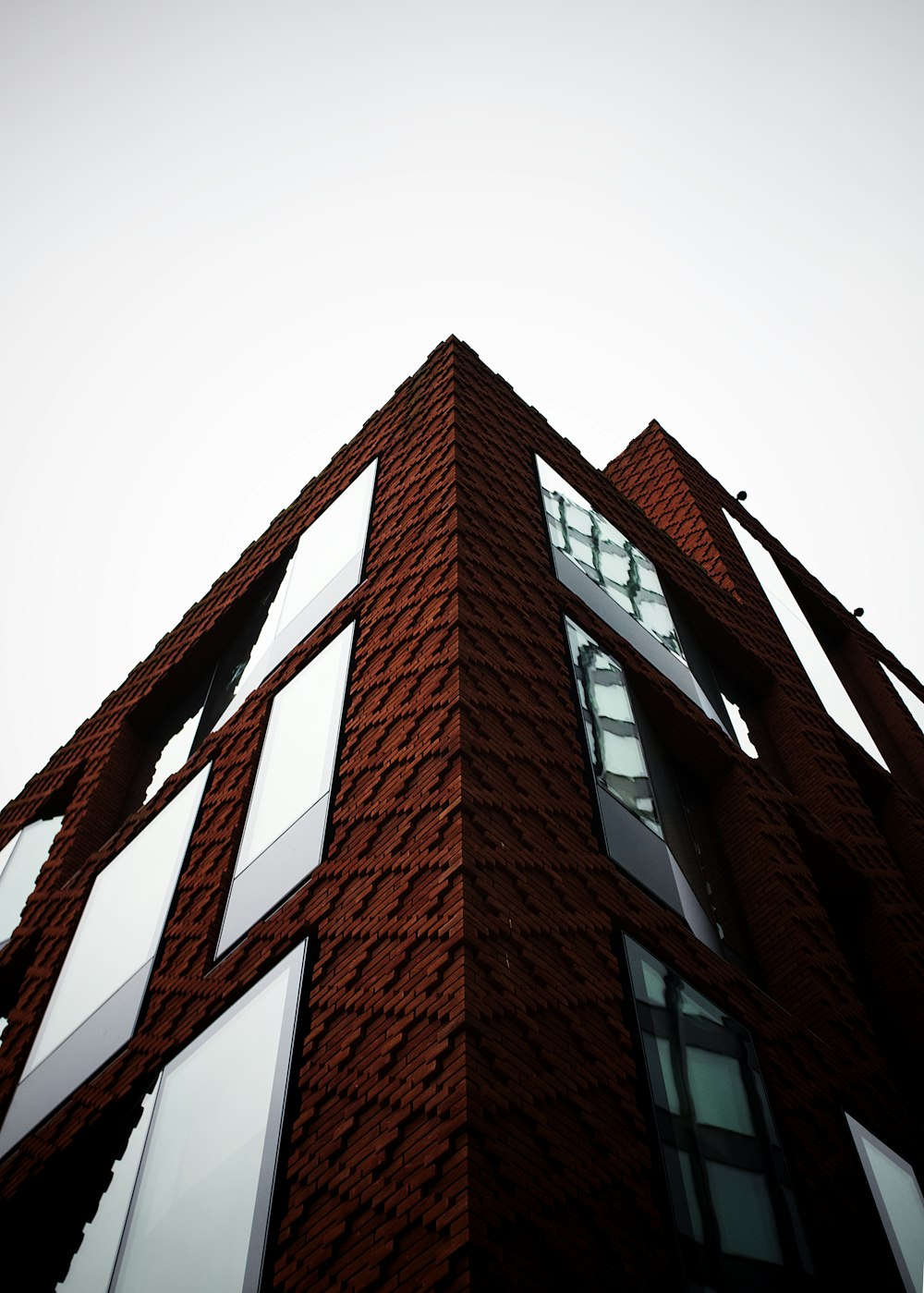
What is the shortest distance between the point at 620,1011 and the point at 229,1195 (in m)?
2.35

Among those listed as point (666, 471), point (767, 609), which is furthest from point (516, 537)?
point (666, 471)

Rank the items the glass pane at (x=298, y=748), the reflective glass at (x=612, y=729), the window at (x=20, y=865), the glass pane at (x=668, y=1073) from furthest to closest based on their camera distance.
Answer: the window at (x=20, y=865), the reflective glass at (x=612, y=729), the glass pane at (x=298, y=748), the glass pane at (x=668, y=1073)

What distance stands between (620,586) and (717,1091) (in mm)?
6448

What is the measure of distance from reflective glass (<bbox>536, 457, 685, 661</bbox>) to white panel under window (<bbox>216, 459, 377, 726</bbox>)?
2.12 metres

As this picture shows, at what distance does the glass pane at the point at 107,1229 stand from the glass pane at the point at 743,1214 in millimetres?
3384

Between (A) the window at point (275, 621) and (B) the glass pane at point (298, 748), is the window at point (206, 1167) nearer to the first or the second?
(B) the glass pane at point (298, 748)

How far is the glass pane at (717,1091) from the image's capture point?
601 cm

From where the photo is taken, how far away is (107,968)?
9031 millimetres

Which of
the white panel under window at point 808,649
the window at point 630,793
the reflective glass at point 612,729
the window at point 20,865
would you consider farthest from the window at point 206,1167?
the white panel under window at point 808,649

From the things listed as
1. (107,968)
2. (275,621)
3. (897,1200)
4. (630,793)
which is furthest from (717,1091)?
(275,621)

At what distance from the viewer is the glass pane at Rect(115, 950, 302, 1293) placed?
5.24 m

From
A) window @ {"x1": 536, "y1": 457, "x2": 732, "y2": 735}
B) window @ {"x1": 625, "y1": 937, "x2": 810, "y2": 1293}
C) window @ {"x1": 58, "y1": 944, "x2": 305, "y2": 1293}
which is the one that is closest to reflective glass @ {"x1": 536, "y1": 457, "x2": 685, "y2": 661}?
window @ {"x1": 536, "y1": 457, "x2": 732, "y2": 735}

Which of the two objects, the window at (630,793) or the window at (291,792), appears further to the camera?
the window at (630,793)

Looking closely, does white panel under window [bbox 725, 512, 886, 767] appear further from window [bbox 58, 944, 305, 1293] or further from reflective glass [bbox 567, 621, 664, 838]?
window [bbox 58, 944, 305, 1293]
